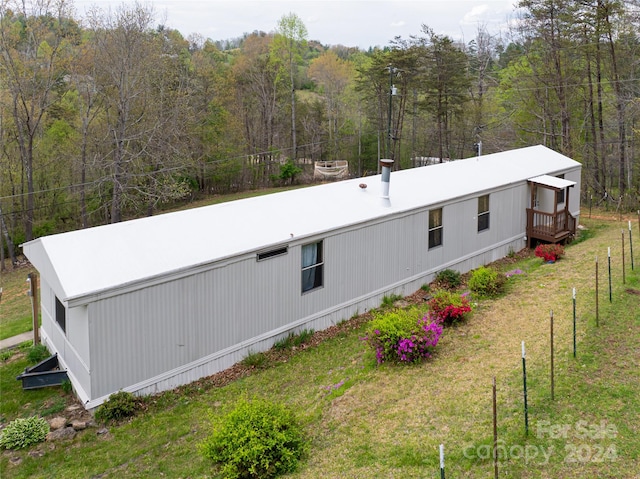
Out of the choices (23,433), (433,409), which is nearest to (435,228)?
(433,409)

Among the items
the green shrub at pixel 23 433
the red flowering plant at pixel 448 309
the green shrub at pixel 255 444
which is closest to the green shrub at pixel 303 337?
the red flowering plant at pixel 448 309

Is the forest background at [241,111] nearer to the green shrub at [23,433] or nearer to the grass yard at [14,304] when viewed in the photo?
the grass yard at [14,304]

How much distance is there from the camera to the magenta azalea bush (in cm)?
861

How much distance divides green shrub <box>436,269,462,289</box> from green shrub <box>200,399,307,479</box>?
780 cm

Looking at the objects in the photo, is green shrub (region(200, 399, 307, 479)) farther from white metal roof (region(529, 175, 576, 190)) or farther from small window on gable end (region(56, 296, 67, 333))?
white metal roof (region(529, 175, 576, 190))

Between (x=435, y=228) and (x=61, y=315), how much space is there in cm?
876

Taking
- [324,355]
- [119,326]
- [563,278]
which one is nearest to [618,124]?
[563,278]

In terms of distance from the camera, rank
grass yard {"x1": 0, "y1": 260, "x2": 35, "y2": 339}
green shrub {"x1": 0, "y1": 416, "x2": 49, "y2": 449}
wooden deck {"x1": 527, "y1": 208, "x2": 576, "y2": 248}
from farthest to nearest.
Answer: wooden deck {"x1": 527, "y1": 208, "x2": 576, "y2": 248} < grass yard {"x1": 0, "y1": 260, "x2": 35, "y2": 339} < green shrub {"x1": 0, "y1": 416, "x2": 49, "y2": 449}

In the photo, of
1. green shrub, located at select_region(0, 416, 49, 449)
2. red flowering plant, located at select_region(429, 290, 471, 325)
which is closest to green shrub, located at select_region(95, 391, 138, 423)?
green shrub, located at select_region(0, 416, 49, 449)

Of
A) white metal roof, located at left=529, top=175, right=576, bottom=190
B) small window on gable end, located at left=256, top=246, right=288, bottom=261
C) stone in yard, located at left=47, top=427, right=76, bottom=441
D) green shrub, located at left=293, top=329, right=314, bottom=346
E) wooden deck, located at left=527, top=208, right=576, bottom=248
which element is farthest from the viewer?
wooden deck, located at left=527, top=208, right=576, bottom=248

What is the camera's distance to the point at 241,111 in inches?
1479

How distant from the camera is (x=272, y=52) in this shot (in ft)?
131

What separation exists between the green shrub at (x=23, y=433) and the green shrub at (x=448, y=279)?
9.30m

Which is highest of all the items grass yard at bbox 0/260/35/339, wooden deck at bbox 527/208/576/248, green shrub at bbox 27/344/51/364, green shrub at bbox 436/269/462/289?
wooden deck at bbox 527/208/576/248
